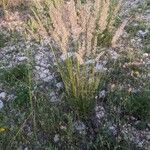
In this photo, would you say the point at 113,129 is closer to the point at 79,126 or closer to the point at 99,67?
the point at 79,126

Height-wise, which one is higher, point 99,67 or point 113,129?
point 99,67

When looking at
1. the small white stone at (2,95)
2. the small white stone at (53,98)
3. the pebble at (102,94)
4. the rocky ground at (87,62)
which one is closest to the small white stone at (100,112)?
the rocky ground at (87,62)

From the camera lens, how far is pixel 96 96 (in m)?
5.80

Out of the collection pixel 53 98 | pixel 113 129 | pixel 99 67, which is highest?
pixel 99 67

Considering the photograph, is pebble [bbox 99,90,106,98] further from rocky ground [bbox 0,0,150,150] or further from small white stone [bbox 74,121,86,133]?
small white stone [bbox 74,121,86,133]

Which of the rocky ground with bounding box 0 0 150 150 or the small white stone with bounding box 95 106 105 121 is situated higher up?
the rocky ground with bounding box 0 0 150 150

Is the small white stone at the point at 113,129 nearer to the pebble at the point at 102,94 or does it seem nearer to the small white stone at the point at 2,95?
the pebble at the point at 102,94

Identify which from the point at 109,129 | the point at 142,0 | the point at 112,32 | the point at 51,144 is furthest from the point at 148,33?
the point at 51,144

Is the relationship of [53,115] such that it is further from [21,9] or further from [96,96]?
[21,9]

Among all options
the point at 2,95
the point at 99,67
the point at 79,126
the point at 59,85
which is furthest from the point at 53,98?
the point at 99,67

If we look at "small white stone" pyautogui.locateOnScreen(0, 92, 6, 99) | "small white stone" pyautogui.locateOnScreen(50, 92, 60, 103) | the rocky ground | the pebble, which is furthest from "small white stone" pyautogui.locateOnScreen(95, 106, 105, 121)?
"small white stone" pyautogui.locateOnScreen(0, 92, 6, 99)

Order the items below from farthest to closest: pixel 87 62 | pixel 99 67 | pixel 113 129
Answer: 1. pixel 99 67
2. pixel 87 62
3. pixel 113 129

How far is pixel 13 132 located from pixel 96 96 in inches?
52.5

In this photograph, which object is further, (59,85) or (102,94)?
(59,85)
